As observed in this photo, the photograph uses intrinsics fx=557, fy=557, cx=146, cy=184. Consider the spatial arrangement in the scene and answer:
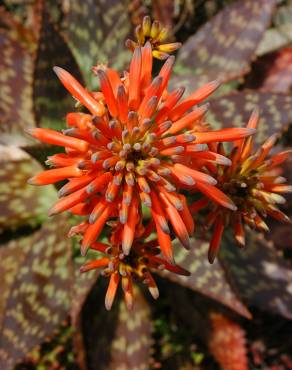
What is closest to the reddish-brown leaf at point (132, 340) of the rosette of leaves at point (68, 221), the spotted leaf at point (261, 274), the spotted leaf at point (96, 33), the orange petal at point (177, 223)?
the rosette of leaves at point (68, 221)

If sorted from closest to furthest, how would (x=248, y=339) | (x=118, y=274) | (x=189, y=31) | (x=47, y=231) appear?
(x=118, y=274) < (x=47, y=231) < (x=248, y=339) < (x=189, y=31)

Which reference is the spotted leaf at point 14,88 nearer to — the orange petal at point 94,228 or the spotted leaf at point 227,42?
the spotted leaf at point 227,42

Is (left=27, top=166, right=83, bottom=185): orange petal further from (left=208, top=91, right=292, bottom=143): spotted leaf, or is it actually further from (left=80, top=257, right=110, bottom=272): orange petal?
(left=208, top=91, right=292, bottom=143): spotted leaf

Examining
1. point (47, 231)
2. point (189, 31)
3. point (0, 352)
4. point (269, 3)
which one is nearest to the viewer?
point (0, 352)

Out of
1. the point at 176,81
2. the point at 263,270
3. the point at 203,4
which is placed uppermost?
the point at 203,4

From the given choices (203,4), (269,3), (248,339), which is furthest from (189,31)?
(248,339)

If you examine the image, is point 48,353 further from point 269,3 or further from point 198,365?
point 269,3

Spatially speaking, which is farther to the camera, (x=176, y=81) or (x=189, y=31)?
(x=189, y=31)

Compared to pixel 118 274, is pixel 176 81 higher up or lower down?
higher up

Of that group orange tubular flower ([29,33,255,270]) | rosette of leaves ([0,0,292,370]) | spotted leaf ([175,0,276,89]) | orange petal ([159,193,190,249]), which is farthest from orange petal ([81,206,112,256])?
spotted leaf ([175,0,276,89])
